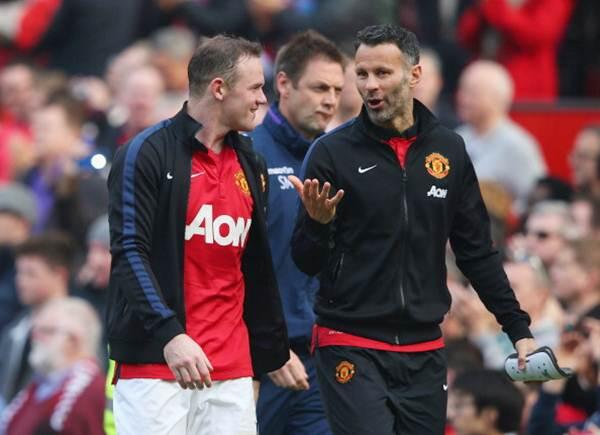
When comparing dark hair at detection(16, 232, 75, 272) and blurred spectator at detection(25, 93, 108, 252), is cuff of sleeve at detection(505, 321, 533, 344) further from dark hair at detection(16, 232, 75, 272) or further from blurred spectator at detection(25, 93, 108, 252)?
blurred spectator at detection(25, 93, 108, 252)

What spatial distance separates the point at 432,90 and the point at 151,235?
7.06 m

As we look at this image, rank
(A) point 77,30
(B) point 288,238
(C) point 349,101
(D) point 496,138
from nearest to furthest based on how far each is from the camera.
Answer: (B) point 288,238
(C) point 349,101
(D) point 496,138
(A) point 77,30

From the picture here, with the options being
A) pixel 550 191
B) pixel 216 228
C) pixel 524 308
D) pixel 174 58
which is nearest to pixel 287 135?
pixel 216 228

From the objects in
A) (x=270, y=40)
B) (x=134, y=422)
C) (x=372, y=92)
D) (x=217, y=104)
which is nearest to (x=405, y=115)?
(x=372, y=92)

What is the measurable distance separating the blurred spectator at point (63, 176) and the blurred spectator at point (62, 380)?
1.66 metres

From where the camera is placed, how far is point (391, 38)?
24.9ft

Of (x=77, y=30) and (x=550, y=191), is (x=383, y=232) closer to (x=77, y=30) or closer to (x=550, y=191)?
(x=550, y=191)

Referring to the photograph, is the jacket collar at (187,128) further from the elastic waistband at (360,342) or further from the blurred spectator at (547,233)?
the blurred spectator at (547,233)

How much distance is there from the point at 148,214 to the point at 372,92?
110 cm

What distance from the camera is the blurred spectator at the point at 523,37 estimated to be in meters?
14.4

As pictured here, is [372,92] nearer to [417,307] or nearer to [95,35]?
[417,307]

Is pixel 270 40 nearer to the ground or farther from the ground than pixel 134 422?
farther from the ground

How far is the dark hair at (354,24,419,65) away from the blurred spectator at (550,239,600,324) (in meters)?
3.58

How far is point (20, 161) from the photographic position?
49.7 feet
